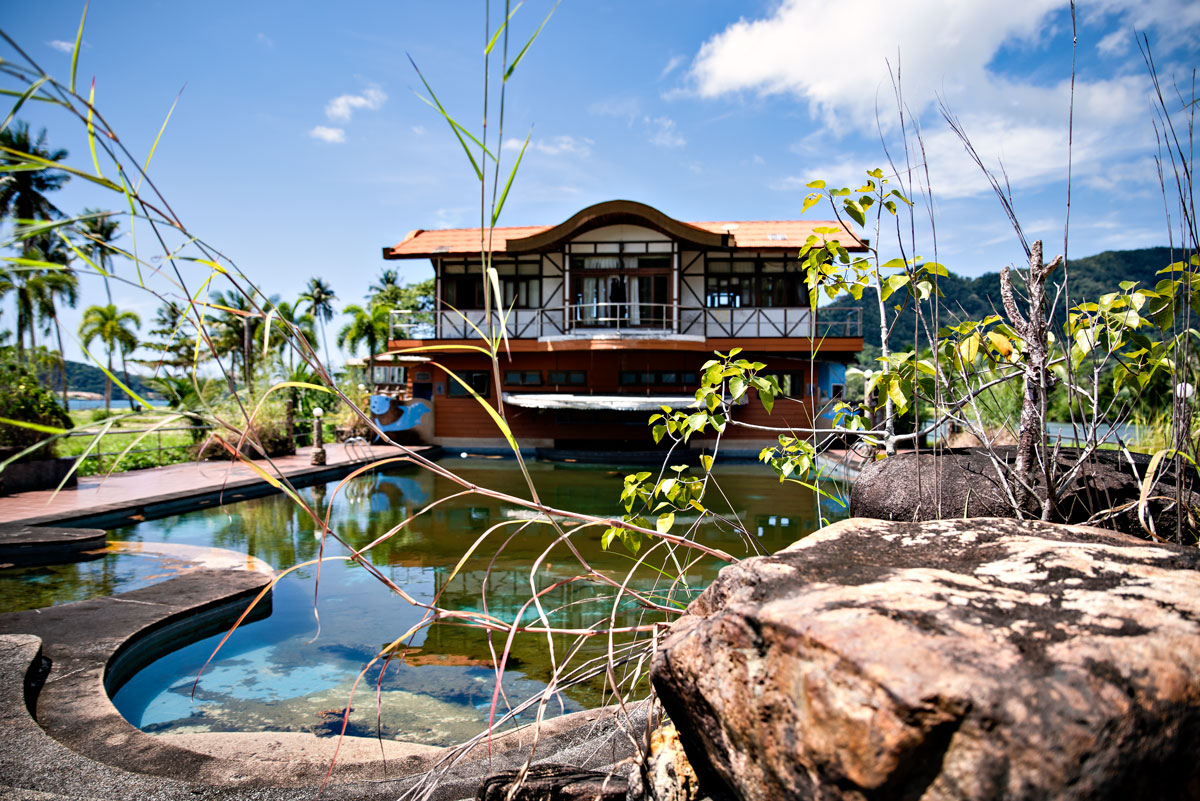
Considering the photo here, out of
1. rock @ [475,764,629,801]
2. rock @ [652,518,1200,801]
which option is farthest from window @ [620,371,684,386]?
rock @ [652,518,1200,801]

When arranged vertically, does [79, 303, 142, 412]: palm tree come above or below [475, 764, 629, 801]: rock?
above

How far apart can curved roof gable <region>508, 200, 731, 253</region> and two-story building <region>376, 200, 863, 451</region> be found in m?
0.03

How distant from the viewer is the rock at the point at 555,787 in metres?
1.67

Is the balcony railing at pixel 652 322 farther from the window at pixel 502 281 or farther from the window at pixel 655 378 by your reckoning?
the window at pixel 655 378

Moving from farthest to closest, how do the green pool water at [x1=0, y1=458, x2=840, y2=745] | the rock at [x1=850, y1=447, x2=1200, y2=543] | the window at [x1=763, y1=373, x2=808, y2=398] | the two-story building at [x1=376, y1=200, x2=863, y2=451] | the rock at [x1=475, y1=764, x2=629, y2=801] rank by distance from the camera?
1. the window at [x1=763, y1=373, x2=808, y2=398]
2. the two-story building at [x1=376, y1=200, x2=863, y2=451]
3. the green pool water at [x1=0, y1=458, x2=840, y2=745]
4. the rock at [x1=850, y1=447, x2=1200, y2=543]
5. the rock at [x1=475, y1=764, x2=629, y2=801]

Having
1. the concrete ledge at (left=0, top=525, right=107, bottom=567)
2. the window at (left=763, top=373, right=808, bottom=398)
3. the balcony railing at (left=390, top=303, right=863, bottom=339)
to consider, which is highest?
the balcony railing at (left=390, top=303, right=863, bottom=339)

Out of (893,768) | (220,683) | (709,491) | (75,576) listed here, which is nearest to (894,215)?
(893,768)

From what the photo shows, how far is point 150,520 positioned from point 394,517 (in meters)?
2.93

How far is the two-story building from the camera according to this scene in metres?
16.6

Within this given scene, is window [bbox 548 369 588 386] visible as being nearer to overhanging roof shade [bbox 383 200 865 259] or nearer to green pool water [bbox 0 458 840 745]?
overhanging roof shade [bbox 383 200 865 259]

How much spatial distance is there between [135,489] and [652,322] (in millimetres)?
11933

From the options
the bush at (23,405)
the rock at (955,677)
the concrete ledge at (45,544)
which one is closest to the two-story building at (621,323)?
the bush at (23,405)

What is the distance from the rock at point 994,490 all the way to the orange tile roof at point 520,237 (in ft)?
46.6

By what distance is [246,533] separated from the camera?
7855mm
